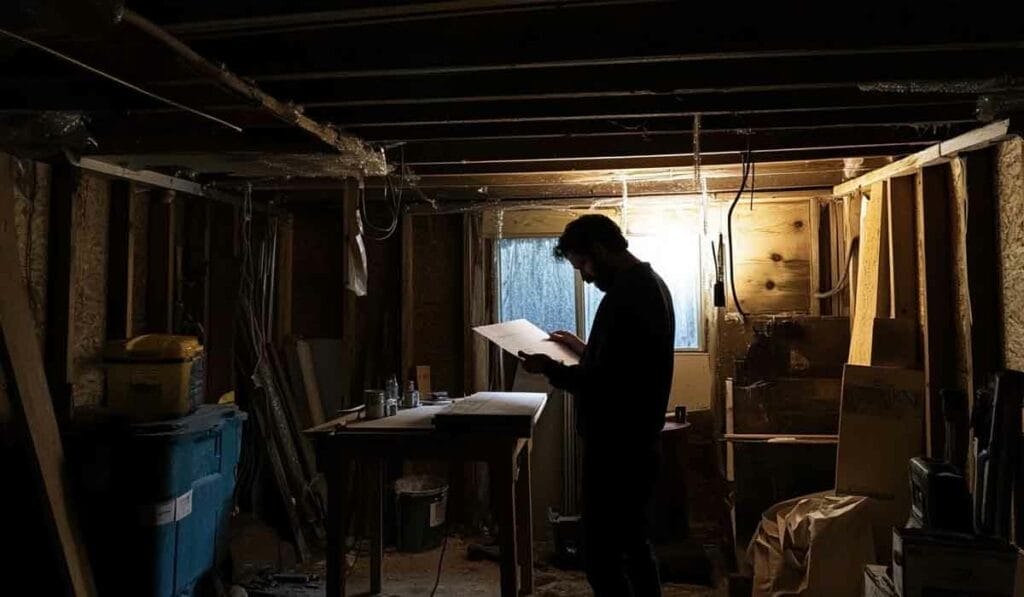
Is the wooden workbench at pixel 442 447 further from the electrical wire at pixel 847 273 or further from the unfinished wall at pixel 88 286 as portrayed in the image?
the electrical wire at pixel 847 273

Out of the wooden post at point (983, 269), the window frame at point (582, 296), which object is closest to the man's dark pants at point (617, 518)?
the wooden post at point (983, 269)

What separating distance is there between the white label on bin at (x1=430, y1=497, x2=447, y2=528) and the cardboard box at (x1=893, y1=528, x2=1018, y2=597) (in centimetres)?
244

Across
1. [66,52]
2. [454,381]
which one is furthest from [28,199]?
[454,381]

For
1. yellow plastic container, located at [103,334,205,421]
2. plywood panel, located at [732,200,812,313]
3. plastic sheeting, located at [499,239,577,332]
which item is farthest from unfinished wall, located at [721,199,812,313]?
yellow plastic container, located at [103,334,205,421]

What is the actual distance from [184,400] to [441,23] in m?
1.88

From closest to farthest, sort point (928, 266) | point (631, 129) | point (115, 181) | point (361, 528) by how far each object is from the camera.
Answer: point (631, 129) < point (928, 266) < point (115, 181) < point (361, 528)

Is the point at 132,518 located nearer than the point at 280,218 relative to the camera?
Yes

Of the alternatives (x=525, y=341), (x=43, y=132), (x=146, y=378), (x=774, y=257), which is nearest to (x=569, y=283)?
(x=774, y=257)

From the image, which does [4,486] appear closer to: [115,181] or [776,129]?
[115,181]

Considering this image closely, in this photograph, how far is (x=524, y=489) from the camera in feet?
10.1

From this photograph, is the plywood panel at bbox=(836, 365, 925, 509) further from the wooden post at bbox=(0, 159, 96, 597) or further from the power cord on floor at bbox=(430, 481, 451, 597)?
the wooden post at bbox=(0, 159, 96, 597)

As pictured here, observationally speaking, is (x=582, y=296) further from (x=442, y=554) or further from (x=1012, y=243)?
(x=1012, y=243)

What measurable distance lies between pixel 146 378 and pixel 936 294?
3.35 m

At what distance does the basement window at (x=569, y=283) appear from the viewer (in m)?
4.00
